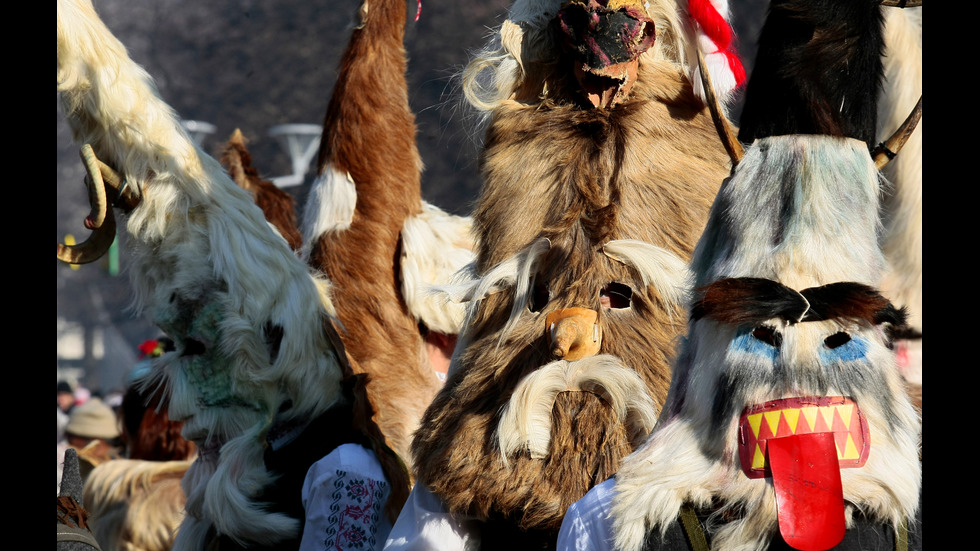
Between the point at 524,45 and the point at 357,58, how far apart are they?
3.74 ft

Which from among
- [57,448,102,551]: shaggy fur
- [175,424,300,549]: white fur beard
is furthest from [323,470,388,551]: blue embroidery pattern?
[57,448,102,551]: shaggy fur

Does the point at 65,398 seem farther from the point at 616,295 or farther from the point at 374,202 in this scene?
the point at 616,295

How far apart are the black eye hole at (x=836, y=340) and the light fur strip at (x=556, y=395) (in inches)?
19.4

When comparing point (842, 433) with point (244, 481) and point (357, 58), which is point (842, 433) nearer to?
point (244, 481)

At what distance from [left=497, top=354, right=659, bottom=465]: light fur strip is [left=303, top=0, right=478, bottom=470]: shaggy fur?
131 centimetres

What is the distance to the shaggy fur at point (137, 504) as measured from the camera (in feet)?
11.8

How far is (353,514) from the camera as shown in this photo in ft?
7.55

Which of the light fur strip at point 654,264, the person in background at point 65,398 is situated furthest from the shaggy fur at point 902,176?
the person in background at point 65,398

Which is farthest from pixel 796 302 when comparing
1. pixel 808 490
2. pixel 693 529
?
pixel 693 529

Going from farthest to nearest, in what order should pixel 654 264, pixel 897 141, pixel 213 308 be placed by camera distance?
pixel 213 308, pixel 654 264, pixel 897 141

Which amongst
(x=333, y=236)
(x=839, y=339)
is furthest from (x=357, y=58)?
(x=839, y=339)

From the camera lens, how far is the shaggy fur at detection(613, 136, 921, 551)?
1403mm

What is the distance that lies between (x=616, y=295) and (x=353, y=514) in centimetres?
Answer: 86
